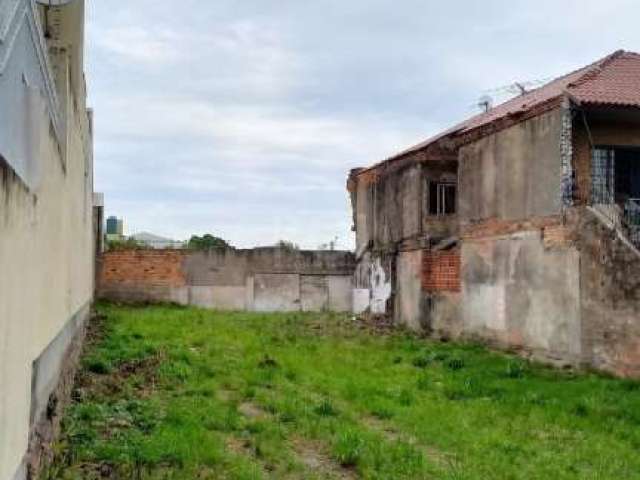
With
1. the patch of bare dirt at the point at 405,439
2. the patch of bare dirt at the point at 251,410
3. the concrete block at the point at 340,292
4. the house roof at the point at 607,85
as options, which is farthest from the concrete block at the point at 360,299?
the patch of bare dirt at the point at 405,439

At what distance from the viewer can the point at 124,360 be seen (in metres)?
12.2

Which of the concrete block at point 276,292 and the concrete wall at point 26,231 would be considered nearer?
the concrete wall at point 26,231

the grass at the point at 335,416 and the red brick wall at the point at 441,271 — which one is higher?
the red brick wall at the point at 441,271

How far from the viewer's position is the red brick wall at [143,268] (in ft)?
83.4

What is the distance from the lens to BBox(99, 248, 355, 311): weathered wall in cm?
2561

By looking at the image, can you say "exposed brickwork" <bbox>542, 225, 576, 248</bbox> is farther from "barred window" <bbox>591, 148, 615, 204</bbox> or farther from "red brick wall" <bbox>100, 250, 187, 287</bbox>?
"red brick wall" <bbox>100, 250, 187, 287</bbox>

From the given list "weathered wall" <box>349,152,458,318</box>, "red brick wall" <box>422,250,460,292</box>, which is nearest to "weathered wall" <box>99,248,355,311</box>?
"weathered wall" <box>349,152,458,318</box>

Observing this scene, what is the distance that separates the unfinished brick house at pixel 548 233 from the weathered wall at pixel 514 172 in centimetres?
2

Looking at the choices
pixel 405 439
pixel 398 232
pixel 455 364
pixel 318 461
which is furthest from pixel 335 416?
pixel 398 232

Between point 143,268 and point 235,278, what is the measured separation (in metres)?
3.05

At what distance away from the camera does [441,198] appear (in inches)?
803

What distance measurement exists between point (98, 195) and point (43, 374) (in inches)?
832

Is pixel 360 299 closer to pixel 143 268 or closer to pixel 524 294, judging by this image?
pixel 143 268

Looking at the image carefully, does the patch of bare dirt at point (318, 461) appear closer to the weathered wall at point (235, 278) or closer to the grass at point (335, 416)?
the grass at point (335, 416)
